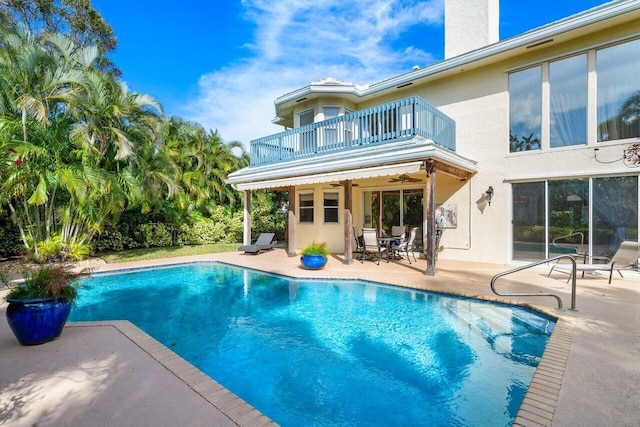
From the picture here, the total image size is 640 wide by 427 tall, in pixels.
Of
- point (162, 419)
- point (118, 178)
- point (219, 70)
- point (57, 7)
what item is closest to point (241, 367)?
point (162, 419)

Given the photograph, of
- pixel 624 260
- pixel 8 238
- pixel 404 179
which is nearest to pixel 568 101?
pixel 624 260

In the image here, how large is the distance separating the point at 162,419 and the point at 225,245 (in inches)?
746

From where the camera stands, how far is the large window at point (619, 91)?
35.6 ft

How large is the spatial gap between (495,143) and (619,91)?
13.6 feet

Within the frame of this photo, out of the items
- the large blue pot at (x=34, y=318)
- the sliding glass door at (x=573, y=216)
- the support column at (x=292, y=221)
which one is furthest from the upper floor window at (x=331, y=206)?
the large blue pot at (x=34, y=318)

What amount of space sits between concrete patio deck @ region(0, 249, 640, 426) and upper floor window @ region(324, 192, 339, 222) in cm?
1207

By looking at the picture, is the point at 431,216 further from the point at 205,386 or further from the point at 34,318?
the point at 34,318

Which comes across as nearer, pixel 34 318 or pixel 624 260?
pixel 34 318

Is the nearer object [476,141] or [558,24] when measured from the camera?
[558,24]

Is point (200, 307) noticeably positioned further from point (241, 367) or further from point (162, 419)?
point (162, 419)

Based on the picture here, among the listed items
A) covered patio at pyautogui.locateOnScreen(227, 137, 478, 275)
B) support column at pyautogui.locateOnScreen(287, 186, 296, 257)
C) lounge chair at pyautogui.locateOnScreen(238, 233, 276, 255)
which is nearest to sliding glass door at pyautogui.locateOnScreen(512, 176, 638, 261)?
covered patio at pyautogui.locateOnScreen(227, 137, 478, 275)

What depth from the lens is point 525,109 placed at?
43.0 ft

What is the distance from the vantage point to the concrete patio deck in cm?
367

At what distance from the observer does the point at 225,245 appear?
2195 centimetres
